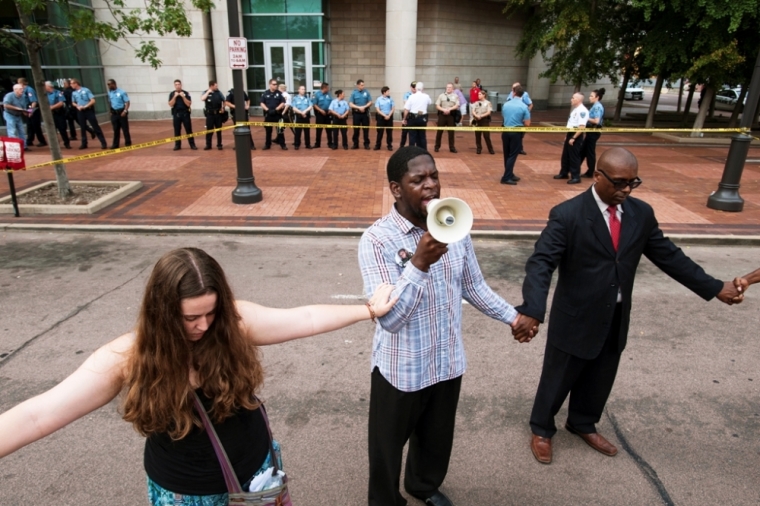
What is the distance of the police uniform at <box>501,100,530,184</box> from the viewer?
37.8 ft

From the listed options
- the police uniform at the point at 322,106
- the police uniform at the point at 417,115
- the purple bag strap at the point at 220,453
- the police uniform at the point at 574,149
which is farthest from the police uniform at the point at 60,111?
the purple bag strap at the point at 220,453

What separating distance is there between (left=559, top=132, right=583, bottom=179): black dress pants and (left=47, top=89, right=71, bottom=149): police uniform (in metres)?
13.1

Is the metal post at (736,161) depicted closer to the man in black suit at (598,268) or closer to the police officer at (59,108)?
the man in black suit at (598,268)

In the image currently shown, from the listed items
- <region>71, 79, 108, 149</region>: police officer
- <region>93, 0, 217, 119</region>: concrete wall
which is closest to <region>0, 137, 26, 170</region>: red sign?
<region>71, 79, 108, 149</region>: police officer

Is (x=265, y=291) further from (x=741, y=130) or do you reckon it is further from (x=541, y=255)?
(x=741, y=130)

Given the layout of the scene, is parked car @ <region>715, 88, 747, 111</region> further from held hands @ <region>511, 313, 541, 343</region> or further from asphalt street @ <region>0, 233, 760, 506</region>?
held hands @ <region>511, 313, 541, 343</region>

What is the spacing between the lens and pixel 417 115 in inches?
576

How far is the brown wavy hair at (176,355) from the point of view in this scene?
1.80 metres

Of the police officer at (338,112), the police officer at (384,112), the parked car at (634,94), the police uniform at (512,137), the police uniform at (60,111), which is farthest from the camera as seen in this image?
the parked car at (634,94)

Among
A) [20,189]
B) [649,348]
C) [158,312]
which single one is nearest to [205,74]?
[20,189]

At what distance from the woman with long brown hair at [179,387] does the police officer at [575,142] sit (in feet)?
35.9

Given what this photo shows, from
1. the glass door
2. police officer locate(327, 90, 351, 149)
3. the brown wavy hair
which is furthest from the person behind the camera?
the glass door

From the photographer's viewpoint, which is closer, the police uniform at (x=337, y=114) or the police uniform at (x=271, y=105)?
the police uniform at (x=271, y=105)

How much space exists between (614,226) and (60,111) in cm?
1641
